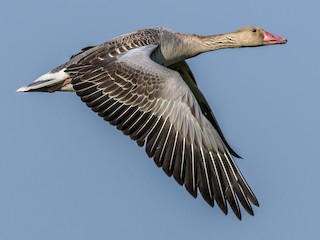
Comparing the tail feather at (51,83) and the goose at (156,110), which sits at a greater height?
the tail feather at (51,83)

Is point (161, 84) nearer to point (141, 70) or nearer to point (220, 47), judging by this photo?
point (141, 70)

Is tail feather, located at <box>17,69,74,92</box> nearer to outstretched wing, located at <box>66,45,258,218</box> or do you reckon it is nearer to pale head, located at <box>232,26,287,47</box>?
outstretched wing, located at <box>66,45,258,218</box>

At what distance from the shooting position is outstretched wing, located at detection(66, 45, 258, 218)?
13.6 metres

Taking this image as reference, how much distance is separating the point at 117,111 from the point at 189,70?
377 centimetres

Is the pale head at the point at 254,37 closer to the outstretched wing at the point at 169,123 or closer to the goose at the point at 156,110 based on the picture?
the goose at the point at 156,110

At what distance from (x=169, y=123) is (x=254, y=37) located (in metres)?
4.07

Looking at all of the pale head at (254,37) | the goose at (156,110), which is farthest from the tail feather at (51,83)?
the pale head at (254,37)

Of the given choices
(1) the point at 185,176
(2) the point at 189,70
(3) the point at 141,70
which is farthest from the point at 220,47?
(1) the point at 185,176

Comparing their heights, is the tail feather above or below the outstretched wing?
above

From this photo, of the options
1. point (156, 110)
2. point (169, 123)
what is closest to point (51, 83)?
point (156, 110)

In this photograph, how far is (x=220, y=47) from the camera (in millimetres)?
17062

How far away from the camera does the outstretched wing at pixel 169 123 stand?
44.5ft

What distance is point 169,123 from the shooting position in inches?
555

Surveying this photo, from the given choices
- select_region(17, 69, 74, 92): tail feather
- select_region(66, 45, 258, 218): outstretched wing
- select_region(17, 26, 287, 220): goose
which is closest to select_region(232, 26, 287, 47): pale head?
select_region(17, 26, 287, 220): goose
